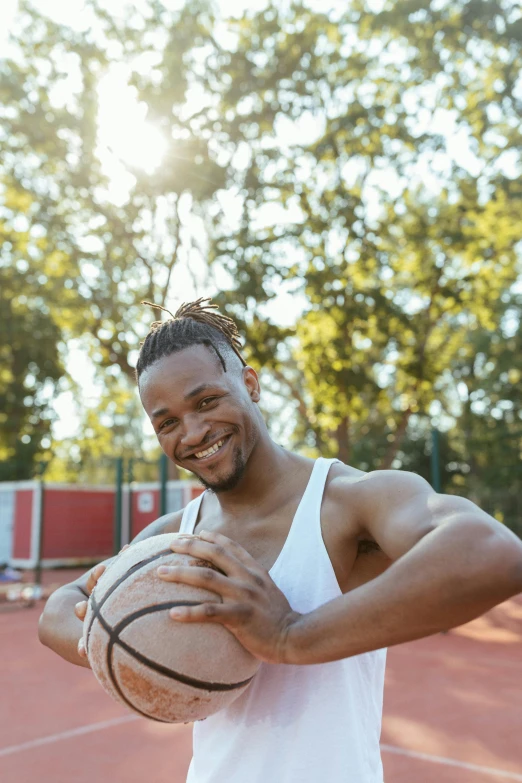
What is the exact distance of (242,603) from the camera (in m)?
1.34

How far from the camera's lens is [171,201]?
17125 millimetres

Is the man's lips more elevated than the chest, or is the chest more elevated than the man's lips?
the man's lips

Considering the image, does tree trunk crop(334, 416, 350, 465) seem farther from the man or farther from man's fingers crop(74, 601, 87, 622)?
man's fingers crop(74, 601, 87, 622)

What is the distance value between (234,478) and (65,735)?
14.4 ft

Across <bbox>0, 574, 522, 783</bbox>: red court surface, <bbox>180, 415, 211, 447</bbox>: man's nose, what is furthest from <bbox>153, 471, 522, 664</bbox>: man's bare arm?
<bbox>0, 574, 522, 783</bbox>: red court surface

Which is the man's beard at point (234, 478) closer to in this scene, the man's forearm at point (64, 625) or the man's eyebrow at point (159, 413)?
the man's eyebrow at point (159, 413)

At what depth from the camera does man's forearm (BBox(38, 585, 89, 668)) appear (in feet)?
5.75

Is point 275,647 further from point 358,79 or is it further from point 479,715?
point 358,79

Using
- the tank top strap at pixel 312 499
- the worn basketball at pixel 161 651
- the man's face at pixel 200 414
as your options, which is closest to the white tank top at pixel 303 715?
the tank top strap at pixel 312 499

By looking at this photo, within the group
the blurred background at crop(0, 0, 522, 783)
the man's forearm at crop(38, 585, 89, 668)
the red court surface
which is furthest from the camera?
the blurred background at crop(0, 0, 522, 783)

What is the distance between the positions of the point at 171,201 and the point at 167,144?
6.24 feet

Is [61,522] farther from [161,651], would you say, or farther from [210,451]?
[161,651]

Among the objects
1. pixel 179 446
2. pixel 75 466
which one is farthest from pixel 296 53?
pixel 75 466

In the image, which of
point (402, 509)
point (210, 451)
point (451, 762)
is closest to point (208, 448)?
point (210, 451)
